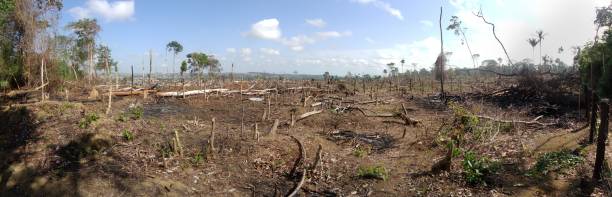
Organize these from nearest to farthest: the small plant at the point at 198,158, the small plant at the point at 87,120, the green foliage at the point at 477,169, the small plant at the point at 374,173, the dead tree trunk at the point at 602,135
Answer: the dead tree trunk at the point at 602,135
the green foliage at the point at 477,169
the small plant at the point at 374,173
the small plant at the point at 198,158
the small plant at the point at 87,120

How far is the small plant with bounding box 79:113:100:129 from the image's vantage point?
34.3 ft

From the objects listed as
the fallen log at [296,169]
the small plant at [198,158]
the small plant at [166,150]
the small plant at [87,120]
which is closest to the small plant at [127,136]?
the small plant at [166,150]

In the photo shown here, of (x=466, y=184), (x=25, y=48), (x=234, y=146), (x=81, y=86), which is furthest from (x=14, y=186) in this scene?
(x=81, y=86)

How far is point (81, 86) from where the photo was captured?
905 inches

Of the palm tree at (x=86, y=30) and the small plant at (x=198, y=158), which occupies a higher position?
the palm tree at (x=86, y=30)

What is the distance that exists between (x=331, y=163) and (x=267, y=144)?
156 cm

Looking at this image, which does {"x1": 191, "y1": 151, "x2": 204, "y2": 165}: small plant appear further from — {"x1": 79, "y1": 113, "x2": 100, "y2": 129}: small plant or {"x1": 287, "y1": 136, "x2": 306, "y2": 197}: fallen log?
{"x1": 79, "y1": 113, "x2": 100, "y2": 129}: small plant

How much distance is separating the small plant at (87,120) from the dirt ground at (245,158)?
29 mm

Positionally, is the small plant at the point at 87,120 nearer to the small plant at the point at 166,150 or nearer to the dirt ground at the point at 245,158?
the dirt ground at the point at 245,158

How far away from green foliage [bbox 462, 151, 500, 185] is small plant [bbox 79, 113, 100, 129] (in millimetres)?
8661

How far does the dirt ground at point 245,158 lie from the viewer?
300 inches

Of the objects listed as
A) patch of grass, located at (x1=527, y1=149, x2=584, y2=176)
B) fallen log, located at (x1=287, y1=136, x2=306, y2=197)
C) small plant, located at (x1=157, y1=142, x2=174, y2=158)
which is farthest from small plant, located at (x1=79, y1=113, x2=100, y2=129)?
patch of grass, located at (x1=527, y1=149, x2=584, y2=176)

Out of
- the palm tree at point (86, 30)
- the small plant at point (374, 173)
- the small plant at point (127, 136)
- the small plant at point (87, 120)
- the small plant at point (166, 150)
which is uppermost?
the palm tree at point (86, 30)

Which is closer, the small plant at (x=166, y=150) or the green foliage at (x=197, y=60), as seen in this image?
→ the small plant at (x=166, y=150)
